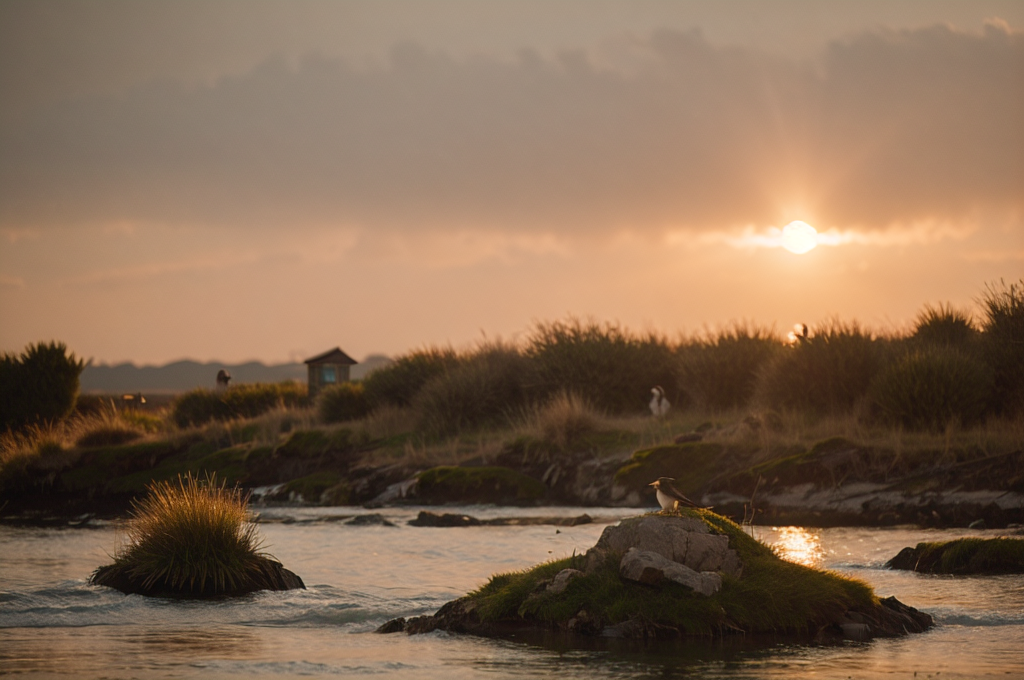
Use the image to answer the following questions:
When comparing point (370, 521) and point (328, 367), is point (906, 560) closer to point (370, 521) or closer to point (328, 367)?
point (370, 521)

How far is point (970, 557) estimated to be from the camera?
14.7 m

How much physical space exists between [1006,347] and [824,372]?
13.8 feet

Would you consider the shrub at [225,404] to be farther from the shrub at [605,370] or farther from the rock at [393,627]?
the rock at [393,627]

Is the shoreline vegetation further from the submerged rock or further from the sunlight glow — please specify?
the submerged rock

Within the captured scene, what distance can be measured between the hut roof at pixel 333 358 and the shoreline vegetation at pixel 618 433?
173 inches

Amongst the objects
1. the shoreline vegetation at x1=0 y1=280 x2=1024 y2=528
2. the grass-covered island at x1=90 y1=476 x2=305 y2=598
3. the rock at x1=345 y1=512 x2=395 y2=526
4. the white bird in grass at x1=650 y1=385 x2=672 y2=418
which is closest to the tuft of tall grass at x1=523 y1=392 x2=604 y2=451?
the shoreline vegetation at x1=0 y1=280 x2=1024 y2=528

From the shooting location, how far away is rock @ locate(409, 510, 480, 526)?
2219cm

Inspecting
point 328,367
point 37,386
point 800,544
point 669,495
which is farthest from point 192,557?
point 328,367

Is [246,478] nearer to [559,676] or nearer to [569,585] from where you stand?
[569,585]

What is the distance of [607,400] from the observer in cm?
3422

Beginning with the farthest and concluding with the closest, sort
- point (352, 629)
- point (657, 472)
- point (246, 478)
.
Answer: point (246, 478) → point (657, 472) → point (352, 629)

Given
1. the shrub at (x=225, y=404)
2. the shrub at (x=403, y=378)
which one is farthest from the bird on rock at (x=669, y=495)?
the shrub at (x=225, y=404)

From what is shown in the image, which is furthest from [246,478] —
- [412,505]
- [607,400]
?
[607,400]

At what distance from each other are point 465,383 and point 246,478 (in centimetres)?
718
